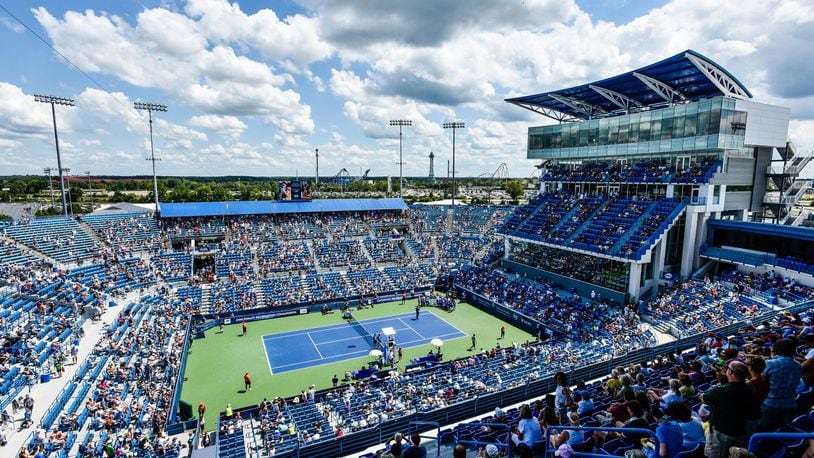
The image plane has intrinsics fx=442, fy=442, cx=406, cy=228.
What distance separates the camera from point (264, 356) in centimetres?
2744

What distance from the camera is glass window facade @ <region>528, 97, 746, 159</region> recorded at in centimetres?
3042

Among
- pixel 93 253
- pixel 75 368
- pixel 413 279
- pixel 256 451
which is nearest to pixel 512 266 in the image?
pixel 413 279

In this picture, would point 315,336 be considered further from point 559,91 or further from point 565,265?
point 559,91

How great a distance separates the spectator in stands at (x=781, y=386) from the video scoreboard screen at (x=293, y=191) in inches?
1943

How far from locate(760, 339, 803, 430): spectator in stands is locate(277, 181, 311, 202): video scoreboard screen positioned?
49.4 meters

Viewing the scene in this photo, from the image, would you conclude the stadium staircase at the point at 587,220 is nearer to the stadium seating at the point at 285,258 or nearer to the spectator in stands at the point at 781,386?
the stadium seating at the point at 285,258

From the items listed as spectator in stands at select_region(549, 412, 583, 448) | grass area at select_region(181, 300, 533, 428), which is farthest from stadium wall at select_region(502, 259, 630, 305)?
spectator in stands at select_region(549, 412, 583, 448)

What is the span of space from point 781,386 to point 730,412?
1376 millimetres

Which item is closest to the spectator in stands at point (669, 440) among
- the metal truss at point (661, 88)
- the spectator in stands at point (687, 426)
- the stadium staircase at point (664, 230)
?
the spectator in stands at point (687, 426)

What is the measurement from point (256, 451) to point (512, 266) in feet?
99.3

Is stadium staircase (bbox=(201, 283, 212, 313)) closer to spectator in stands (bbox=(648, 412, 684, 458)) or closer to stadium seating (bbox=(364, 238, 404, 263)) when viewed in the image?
stadium seating (bbox=(364, 238, 404, 263))

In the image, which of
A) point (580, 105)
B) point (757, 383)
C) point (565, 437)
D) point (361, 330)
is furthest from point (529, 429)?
point (580, 105)

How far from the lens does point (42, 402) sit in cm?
1694

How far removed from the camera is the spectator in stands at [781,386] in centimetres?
591
